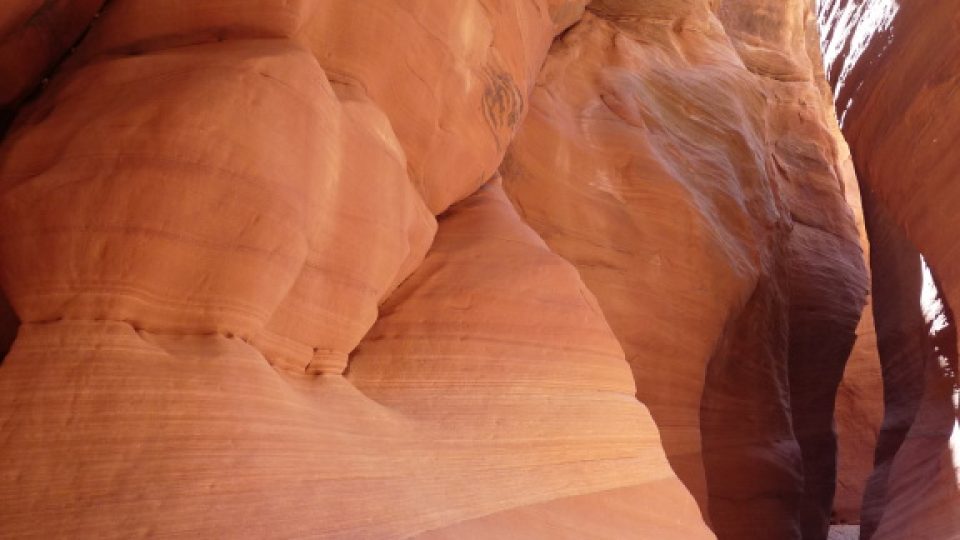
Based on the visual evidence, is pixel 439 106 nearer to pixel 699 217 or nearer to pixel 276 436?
pixel 276 436

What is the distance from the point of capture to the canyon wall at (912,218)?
23.3ft

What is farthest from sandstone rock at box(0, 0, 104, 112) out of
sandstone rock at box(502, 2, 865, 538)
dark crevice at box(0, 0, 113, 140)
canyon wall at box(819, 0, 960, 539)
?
canyon wall at box(819, 0, 960, 539)

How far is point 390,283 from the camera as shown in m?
4.57

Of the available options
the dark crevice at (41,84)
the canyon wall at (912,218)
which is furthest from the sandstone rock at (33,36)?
the canyon wall at (912,218)

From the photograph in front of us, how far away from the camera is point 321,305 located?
398 centimetres

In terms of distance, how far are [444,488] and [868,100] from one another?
276 inches

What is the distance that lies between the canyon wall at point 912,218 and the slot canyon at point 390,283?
0.04 meters

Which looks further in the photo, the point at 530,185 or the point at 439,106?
the point at 530,185

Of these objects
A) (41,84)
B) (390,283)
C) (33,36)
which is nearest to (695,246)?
(390,283)

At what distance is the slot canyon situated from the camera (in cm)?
300

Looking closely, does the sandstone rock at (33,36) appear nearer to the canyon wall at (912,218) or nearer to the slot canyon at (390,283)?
the slot canyon at (390,283)

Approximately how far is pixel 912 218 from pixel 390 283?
18.4 feet

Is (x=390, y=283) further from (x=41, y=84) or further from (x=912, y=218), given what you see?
(x=912, y=218)

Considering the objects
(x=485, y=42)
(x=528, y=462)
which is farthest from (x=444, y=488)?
(x=485, y=42)
